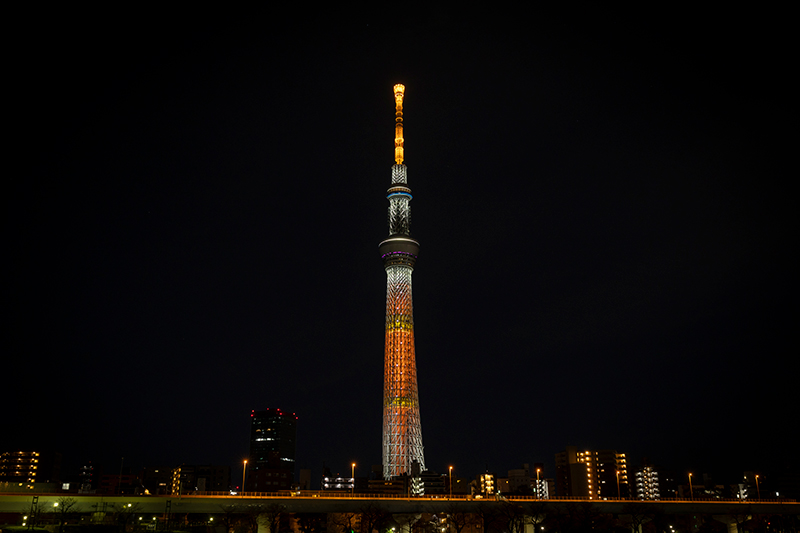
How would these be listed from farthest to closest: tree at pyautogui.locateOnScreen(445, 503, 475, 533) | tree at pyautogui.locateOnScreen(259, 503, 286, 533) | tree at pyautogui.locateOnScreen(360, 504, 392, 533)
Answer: tree at pyautogui.locateOnScreen(445, 503, 475, 533) → tree at pyautogui.locateOnScreen(360, 504, 392, 533) → tree at pyautogui.locateOnScreen(259, 503, 286, 533)

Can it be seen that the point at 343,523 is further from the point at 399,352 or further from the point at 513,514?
the point at 399,352

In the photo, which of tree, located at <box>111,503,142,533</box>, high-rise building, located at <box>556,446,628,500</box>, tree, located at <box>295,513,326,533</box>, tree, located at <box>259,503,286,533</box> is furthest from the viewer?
high-rise building, located at <box>556,446,628,500</box>

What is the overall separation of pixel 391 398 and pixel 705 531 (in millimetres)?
52233

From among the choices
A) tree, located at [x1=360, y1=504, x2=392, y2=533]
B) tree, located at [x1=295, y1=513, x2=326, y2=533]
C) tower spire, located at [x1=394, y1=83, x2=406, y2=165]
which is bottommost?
tree, located at [x1=295, y1=513, x2=326, y2=533]

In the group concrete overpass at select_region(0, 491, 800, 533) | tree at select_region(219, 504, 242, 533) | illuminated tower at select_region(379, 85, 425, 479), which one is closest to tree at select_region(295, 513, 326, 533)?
tree at select_region(219, 504, 242, 533)

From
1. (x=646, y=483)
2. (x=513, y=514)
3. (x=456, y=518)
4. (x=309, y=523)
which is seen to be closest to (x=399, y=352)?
(x=309, y=523)

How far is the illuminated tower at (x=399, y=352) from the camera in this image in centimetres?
11725

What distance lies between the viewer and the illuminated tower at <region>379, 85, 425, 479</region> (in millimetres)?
117250

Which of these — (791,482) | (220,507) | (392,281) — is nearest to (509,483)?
(392,281)

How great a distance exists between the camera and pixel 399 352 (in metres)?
120

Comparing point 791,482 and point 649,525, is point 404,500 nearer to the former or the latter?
point 649,525

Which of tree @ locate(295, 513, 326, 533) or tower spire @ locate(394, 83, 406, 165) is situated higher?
tower spire @ locate(394, 83, 406, 165)

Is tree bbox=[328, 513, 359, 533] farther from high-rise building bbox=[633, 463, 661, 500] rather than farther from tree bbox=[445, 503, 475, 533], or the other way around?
high-rise building bbox=[633, 463, 661, 500]

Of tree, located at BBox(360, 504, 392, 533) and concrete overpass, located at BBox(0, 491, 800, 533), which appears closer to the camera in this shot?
concrete overpass, located at BBox(0, 491, 800, 533)
